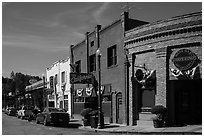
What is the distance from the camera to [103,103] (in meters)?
29.1

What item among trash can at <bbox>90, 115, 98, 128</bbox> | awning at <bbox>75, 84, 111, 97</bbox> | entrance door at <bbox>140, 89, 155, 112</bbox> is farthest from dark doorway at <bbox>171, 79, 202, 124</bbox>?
awning at <bbox>75, 84, 111, 97</bbox>

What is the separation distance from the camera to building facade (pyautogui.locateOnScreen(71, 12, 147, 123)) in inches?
1025

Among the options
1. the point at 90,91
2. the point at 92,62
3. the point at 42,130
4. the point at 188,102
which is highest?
the point at 92,62

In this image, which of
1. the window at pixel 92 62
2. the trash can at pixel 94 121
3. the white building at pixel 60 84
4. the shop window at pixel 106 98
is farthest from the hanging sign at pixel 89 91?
the trash can at pixel 94 121

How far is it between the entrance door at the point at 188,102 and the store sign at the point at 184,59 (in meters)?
1.50

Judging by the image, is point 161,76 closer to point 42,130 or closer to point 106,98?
point 106,98

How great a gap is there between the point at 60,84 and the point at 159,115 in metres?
21.5

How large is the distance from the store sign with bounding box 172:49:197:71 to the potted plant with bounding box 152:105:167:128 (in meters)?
2.81

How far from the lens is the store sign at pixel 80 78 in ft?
95.1

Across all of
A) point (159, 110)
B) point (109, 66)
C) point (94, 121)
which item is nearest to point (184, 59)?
point (159, 110)

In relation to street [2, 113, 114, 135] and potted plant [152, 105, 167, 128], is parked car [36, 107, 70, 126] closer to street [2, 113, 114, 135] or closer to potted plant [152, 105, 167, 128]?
street [2, 113, 114, 135]

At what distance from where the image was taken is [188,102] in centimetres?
2333

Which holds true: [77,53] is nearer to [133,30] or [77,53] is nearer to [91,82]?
[91,82]

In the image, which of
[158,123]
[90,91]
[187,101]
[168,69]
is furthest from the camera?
[90,91]
